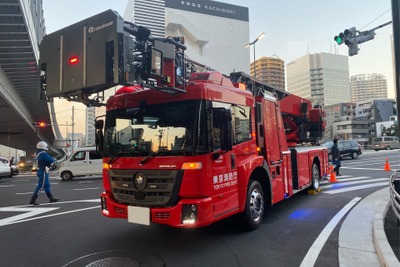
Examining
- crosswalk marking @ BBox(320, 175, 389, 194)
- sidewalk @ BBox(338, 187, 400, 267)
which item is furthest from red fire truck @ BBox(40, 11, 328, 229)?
crosswalk marking @ BBox(320, 175, 389, 194)

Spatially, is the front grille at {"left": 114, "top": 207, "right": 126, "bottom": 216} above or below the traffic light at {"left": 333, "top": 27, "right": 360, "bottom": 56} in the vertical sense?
below

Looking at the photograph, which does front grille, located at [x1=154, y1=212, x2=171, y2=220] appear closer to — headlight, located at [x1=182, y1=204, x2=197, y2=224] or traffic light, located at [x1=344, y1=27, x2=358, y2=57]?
headlight, located at [x1=182, y1=204, x2=197, y2=224]

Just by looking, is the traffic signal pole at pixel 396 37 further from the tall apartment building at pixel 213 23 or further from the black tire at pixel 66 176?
the tall apartment building at pixel 213 23

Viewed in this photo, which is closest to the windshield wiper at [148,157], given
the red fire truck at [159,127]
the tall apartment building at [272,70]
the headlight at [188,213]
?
the red fire truck at [159,127]

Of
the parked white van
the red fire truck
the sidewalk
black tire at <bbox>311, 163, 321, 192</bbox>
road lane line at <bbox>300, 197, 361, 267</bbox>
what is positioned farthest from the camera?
the parked white van

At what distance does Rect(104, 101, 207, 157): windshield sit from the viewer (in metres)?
4.67

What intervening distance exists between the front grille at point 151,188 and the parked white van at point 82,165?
44.0 ft

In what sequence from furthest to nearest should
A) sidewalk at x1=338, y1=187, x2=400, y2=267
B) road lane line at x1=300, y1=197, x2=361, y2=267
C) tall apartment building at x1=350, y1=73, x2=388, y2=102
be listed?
tall apartment building at x1=350, y1=73, x2=388, y2=102 < road lane line at x1=300, y1=197, x2=361, y2=267 < sidewalk at x1=338, y1=187, x2=400, y2=267

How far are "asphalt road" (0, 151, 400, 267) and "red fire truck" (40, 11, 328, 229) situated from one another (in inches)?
19.7

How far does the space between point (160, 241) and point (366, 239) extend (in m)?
3.39

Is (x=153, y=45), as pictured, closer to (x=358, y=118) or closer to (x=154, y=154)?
(x=154, y=154)

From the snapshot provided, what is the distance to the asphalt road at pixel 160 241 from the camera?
443cm

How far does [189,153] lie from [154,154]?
61 centimetres

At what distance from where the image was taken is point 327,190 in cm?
1034
